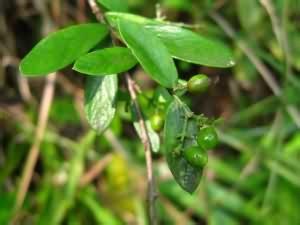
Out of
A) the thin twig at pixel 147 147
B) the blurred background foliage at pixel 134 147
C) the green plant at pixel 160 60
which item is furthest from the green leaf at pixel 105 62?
the blurred background foliage at pixel 134 147

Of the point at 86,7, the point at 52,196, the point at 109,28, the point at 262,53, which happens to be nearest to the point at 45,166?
the point at 52,196

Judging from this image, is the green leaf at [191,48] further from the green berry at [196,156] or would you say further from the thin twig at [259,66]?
the thin twig at [259,66]

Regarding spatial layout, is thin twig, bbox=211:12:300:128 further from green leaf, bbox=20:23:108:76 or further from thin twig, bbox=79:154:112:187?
green leaf, bbox=20:23:108:76

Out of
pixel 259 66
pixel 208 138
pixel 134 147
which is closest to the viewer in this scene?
pixel 208 138

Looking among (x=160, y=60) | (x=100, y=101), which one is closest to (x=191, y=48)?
(x=160, y=60)

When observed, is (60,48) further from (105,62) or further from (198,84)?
(198,84)

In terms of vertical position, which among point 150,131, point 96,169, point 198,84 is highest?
point 198,84

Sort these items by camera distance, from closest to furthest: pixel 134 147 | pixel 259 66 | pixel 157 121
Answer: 1. pixel 157 121
2. pixel 259 66
3. pixel 134 147
